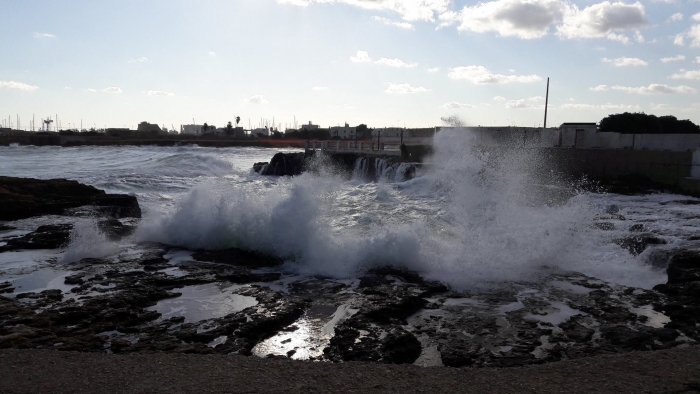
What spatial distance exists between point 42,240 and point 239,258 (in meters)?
4.74

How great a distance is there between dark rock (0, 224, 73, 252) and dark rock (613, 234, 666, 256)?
39.9 feet

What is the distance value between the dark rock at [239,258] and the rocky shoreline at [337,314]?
0.19 feet

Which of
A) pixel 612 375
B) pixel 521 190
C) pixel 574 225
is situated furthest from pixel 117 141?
pixel 612 375

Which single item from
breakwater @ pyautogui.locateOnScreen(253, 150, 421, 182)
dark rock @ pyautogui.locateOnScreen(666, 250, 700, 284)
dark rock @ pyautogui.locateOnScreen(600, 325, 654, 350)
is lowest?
dark rock @ pyautogui.locateOnScreen(600, 325, 654, 350)

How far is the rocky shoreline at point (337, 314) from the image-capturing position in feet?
18.9

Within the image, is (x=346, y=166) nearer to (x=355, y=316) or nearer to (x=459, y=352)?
(x=355, y=316)

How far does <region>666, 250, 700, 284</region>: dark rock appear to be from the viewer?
27.2 ft

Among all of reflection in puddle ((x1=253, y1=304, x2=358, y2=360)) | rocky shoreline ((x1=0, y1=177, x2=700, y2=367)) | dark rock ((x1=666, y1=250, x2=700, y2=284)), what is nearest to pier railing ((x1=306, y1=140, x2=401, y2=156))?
dark rock ((x1=666, y1=250, x2=700, y2=284))

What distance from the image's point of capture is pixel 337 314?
23.2ft

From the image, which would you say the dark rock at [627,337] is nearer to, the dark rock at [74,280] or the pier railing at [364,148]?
the dark rock at [74,280]

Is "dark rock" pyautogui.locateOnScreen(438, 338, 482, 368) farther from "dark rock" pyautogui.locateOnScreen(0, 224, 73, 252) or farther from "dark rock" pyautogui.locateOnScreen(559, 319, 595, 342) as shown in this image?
"dark rock" pyautogui.locateOnScreen(0, 224, 73, 252)

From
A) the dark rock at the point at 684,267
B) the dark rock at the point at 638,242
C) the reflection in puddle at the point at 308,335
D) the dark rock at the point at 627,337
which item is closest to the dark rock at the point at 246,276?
the reflection in puddle at the point at 308,335

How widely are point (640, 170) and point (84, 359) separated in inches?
950

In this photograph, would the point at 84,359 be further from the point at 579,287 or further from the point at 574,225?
the point at 574,225
